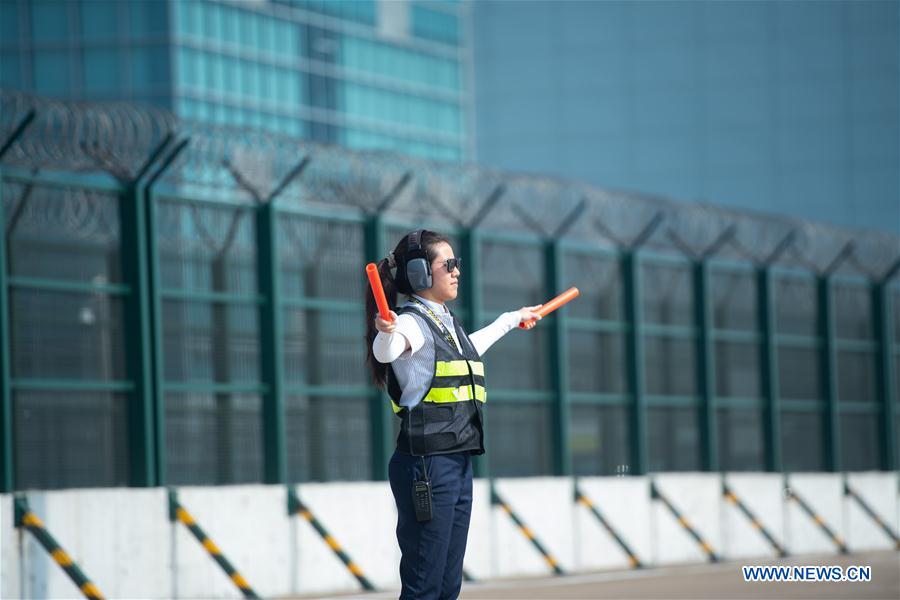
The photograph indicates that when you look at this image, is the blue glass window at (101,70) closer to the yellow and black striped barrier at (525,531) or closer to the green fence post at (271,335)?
the yellow and black striped barrier at (525,531)

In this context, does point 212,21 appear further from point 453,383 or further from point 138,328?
point 453,383

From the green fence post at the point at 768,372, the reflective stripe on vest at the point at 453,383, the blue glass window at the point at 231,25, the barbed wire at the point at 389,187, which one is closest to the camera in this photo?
the reflective stripe on vest at the point at 453,383

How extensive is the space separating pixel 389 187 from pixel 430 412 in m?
6.98

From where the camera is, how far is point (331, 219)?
1364 centimetres

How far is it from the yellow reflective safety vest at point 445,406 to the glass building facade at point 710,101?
71348mm

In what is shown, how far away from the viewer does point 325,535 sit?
12.8 metres

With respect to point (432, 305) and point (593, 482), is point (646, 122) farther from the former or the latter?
point (432, 305)

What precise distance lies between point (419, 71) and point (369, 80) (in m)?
3.29

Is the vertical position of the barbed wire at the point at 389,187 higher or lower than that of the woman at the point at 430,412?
higher

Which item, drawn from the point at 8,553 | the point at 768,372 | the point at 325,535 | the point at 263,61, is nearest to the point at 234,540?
the point at 325,535

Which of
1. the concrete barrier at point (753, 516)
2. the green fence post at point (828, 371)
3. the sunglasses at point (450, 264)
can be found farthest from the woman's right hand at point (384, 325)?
the green fence post at point (828, 371)

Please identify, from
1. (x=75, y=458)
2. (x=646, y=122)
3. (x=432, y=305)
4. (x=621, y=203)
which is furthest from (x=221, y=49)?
(x=432, y=305)

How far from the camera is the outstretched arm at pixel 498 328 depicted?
7.55 m

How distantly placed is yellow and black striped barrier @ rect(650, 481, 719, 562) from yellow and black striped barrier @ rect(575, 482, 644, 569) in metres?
0.74
